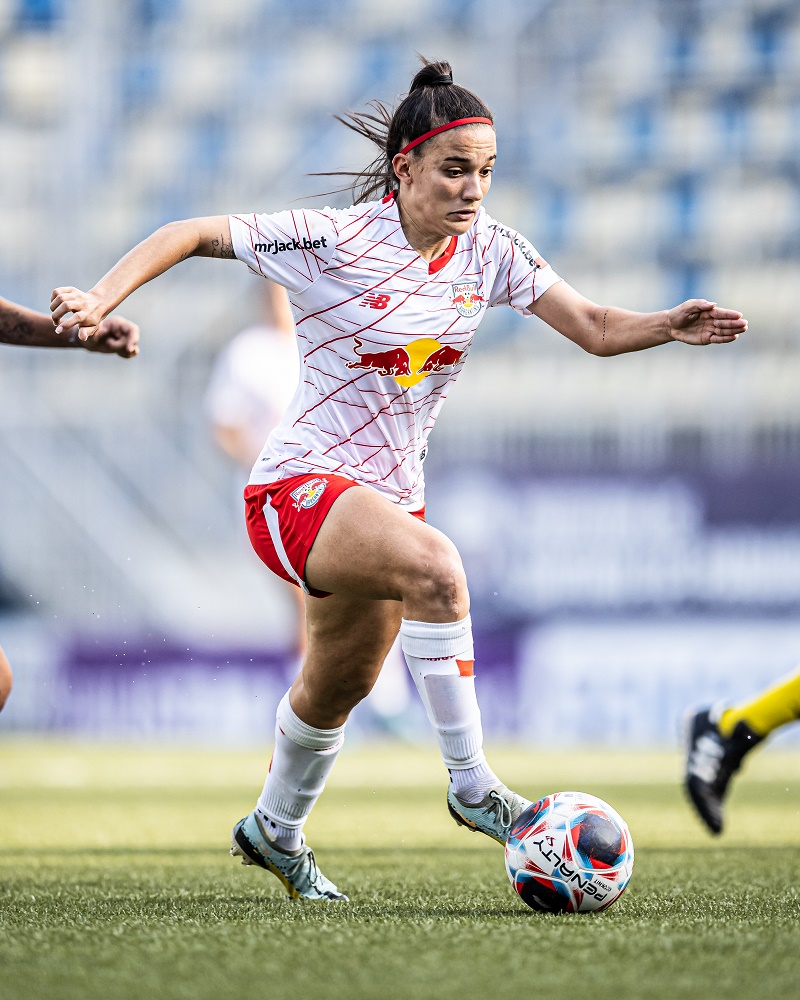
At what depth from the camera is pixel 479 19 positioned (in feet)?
63.8

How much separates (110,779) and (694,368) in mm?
9163

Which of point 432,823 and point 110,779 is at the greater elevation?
point 432,823

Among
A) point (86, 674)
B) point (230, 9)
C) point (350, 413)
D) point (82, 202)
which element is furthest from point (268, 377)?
point (230, 9)

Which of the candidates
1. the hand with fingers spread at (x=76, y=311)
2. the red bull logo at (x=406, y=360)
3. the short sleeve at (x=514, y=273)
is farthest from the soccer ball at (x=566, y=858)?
the hand with fingers spread at (x=76, y=311)

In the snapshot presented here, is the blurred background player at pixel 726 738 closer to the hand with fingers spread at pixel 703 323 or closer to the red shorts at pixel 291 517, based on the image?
the hand with fingers spread at pixel 703 323

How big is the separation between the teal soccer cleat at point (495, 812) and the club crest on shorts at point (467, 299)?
1261mm

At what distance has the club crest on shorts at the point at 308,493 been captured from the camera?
4.02 metres

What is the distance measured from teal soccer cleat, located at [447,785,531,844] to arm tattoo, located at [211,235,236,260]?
4.85ft

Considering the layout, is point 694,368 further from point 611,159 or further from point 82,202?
point 82,202

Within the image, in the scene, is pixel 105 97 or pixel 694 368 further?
pixel 105 97

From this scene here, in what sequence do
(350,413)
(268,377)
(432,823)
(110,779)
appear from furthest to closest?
(110,779)
(268,377)
(432,823)
(350,413)

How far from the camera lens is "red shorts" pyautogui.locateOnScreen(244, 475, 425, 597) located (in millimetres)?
3979

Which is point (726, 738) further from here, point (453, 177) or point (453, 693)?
point (453, 177)

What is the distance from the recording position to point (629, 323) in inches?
167
